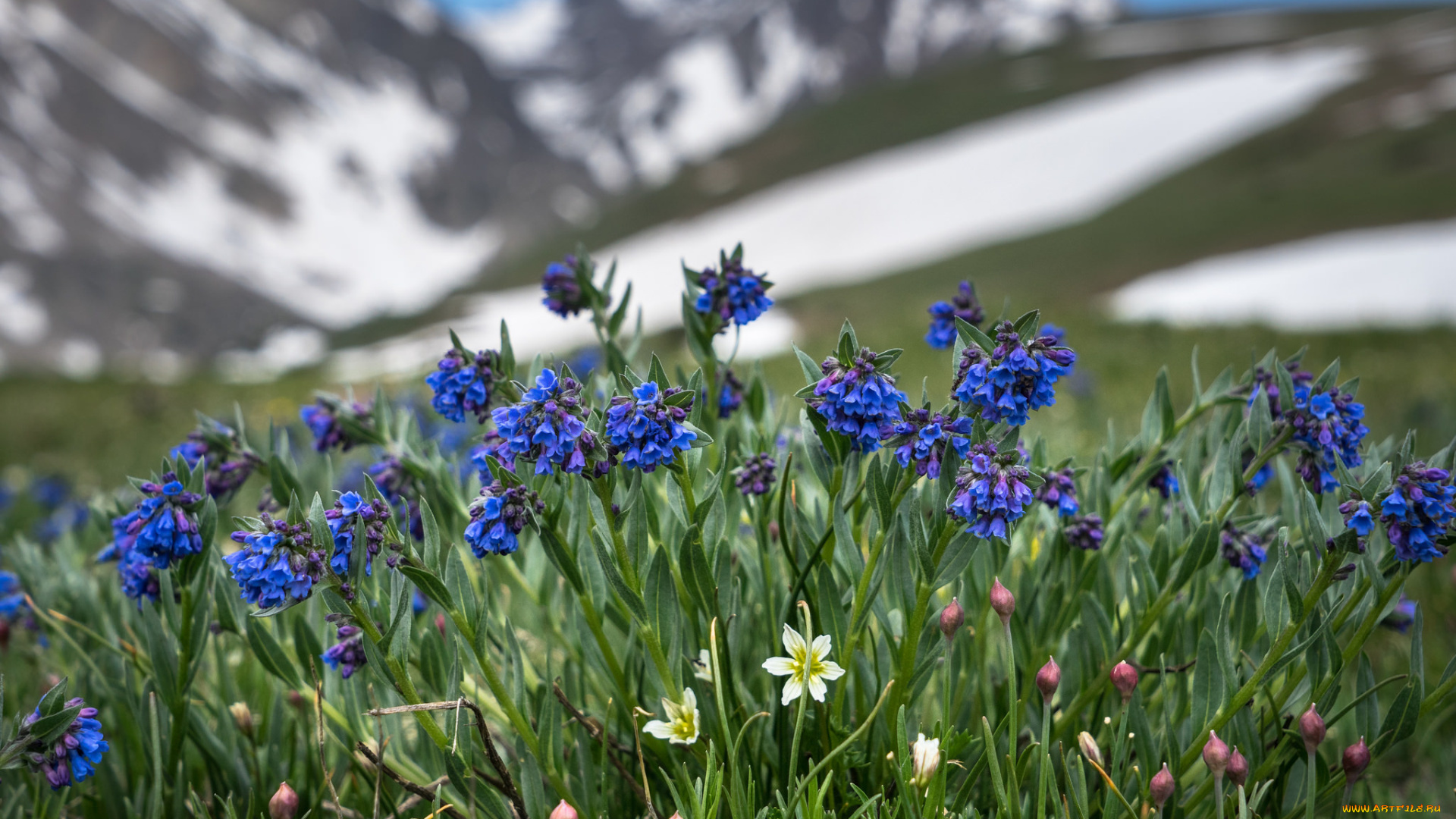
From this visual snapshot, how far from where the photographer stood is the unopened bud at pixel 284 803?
59.2 inches

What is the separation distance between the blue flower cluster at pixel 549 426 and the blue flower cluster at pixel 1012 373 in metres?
0.61

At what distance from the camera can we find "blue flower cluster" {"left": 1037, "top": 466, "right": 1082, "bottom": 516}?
1.55m

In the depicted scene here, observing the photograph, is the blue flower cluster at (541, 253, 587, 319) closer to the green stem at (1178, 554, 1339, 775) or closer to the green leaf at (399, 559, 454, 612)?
the green leaf at (399, 559, 454, 612)

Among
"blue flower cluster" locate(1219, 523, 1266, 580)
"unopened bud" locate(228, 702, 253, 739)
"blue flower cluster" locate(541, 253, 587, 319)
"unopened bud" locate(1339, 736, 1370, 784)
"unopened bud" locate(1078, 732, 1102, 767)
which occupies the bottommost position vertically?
"unopened bud" locate(1339, 736, 1370, 784)

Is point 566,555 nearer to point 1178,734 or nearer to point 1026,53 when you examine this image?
point 1178,734

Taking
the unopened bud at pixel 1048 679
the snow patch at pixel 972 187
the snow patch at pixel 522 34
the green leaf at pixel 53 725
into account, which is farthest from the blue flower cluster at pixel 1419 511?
the snow patch at pixel 522 34

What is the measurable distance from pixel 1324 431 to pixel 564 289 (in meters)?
1.56

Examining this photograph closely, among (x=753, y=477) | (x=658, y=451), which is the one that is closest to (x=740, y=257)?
(x=753, y=477)

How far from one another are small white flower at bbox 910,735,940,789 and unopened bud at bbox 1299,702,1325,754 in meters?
0.60

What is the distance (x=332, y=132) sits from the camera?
90.6 meters

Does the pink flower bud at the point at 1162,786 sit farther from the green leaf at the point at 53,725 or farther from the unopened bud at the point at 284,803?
the green leaf at the point at 53,725

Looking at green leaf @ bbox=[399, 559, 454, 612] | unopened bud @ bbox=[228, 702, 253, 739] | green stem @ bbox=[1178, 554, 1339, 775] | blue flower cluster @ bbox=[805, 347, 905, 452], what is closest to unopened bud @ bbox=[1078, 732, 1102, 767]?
green stem @ bbox=[1178, 554, 1339, 775]

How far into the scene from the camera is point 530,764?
1487 millimetres

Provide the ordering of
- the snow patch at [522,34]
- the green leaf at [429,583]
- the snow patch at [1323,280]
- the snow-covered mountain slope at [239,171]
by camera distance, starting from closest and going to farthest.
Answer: the green leaf at [429,583]
the snow patch at [1323,280]
the snow-covered mountain slope at [239,171]
the snow patch at [522,34]
